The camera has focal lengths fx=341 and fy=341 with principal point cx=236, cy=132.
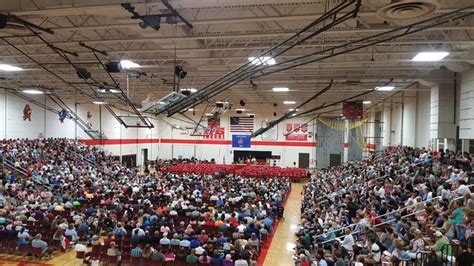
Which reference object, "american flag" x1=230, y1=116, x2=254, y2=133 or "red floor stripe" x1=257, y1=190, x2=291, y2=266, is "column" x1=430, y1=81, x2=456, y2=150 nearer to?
"red floor stripe" x1=257, y1=190, x2=291, y2=266

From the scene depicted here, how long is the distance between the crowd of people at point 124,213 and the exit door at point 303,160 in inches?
740

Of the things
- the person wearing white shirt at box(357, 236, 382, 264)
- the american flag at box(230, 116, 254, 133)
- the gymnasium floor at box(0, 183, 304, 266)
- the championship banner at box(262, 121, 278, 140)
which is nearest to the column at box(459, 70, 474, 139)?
the gymnasium floor at box(0, 183, 304, 266)

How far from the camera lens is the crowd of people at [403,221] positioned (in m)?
7.55

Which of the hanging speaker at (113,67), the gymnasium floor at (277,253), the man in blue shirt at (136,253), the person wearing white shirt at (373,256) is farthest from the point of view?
the hanging speaker at (113,67)

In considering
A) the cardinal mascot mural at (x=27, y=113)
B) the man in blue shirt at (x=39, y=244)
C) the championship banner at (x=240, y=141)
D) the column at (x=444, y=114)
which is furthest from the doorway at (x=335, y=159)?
the man in blue shirt at (x=39, y=244)

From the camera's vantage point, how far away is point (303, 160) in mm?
Answer: 41562

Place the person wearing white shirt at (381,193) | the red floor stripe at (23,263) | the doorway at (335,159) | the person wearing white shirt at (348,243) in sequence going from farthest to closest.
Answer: the doorway at (335,159) → the person wearing white shirt at (381,193) → the red floor stripe at (23,263) → the person wearing white shirt at (348,243)

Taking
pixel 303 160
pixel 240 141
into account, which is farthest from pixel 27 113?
pixel 303 160

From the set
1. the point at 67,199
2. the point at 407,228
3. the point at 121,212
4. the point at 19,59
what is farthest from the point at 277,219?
the point at 19,59

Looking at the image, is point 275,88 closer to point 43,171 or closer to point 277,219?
point 277,219

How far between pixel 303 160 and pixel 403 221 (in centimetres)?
3218

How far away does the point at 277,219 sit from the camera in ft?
56.2

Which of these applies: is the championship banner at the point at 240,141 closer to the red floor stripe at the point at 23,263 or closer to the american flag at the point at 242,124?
the american flag at the point at 242,124

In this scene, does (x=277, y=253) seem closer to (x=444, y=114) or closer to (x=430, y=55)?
(x=430, y=55)
